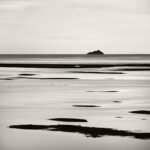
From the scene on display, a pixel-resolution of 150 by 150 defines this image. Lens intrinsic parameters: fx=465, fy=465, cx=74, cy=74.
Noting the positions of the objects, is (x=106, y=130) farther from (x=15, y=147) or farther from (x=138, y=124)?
(x=15, y=147)

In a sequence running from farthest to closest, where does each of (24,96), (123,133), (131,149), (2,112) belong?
(24,96) → (2,112) → (123,133) → (131,149)

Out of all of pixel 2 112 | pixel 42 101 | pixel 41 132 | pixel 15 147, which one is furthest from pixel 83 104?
pixel 15 147

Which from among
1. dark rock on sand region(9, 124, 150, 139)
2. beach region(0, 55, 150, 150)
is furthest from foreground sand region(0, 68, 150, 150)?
dark rock on sand region(9, 124, 150, 139)

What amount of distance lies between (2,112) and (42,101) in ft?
17.2

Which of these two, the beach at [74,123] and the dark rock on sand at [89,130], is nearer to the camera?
the beach at [74,123]

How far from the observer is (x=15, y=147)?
13.6m

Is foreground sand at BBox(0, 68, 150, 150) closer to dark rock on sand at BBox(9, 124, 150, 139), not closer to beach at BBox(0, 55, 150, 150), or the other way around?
beach at BBox(0, 55, 150, 150)

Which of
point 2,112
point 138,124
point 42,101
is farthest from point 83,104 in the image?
point 138,124

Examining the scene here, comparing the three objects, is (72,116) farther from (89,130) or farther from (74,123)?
(89,130)

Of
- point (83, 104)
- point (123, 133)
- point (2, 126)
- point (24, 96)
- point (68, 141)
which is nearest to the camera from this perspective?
point (68, 141)

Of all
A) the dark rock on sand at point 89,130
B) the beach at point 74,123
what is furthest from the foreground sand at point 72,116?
the dark rock on sand at point 89,130

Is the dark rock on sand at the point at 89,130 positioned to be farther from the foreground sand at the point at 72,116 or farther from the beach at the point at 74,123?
the foreground sand at the point at 72,116

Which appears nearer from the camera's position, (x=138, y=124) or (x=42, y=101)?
(x=138, y=124)


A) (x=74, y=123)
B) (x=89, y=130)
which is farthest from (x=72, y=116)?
(x=89, y=130)
